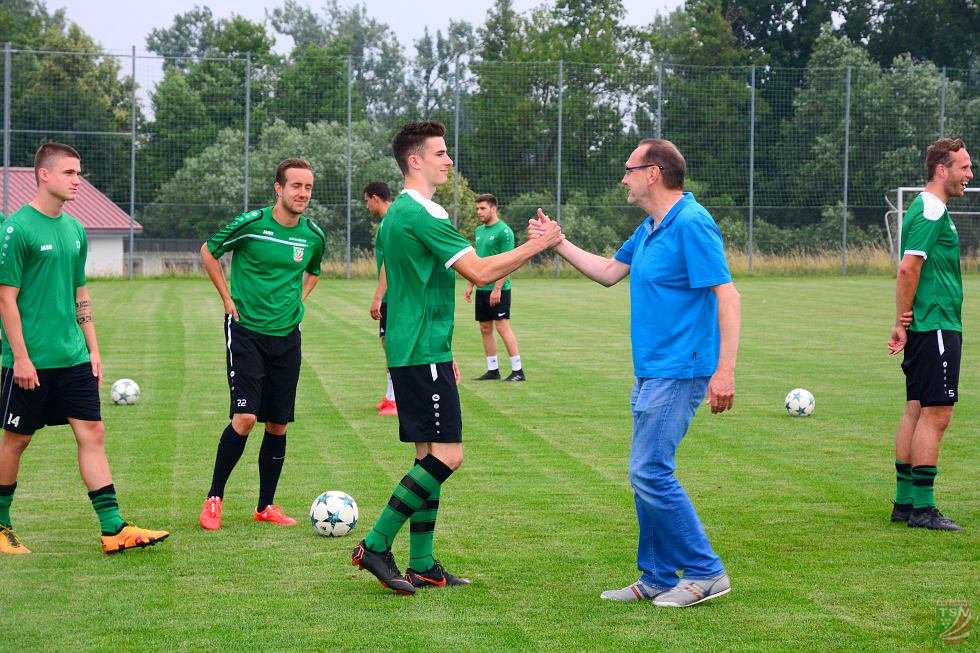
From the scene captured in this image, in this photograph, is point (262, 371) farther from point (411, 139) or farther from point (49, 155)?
point (411, 139)

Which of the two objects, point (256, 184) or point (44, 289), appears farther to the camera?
point (256, 184)

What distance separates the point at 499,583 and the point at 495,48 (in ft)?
194

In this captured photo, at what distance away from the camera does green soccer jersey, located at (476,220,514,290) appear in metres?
14.5

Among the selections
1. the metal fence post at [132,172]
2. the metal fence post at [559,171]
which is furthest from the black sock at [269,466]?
the metal fence post at [559,171]

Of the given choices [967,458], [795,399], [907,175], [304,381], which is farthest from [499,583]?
[907,175]

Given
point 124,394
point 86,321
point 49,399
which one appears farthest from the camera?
point 124,394

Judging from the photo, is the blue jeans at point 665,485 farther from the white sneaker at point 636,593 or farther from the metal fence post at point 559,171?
the metal fence post at point 559,171

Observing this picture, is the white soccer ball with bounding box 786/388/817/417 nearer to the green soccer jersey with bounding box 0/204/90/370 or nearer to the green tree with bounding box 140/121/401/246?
the green soccer jersey with bounding box 0/204/90/370

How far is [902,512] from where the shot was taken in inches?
283

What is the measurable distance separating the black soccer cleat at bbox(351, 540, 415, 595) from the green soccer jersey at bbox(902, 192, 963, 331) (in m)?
3.43

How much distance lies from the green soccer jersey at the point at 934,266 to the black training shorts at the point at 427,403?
9.79ft

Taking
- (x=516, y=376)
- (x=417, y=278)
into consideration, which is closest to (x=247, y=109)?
(x=516, y=376)

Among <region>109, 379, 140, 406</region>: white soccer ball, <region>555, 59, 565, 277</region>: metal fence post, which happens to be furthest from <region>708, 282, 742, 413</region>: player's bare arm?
<region>555, 59, 565, 277</region>: metal fence post

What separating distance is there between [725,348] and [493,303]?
349 inches
